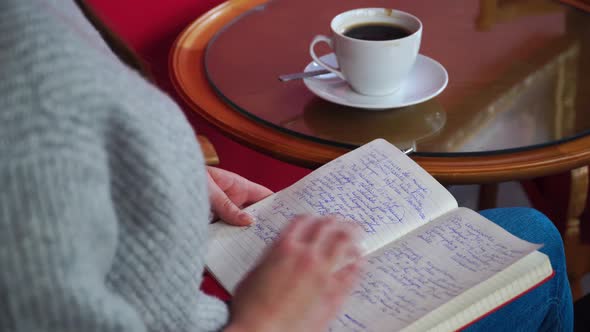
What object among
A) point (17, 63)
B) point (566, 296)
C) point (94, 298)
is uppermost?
point (17, 63)

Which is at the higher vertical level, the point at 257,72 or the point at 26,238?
the point at 26,238

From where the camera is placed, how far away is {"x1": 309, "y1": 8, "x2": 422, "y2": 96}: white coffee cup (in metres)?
0.80

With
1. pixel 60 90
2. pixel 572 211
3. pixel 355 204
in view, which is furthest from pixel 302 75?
pixel 572 211

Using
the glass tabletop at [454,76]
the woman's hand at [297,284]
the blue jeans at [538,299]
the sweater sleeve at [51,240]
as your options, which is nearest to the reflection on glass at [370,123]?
the glass tabletop at [454,76]

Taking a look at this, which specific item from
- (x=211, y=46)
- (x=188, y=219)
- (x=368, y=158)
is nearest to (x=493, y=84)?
(x=368, y=158)

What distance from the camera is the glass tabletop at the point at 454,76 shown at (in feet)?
2.56

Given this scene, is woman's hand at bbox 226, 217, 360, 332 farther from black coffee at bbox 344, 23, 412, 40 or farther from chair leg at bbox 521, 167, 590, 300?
chair leg at bbox 521, 167, 590, 300

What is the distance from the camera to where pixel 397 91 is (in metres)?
0.85

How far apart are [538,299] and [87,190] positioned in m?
0.52

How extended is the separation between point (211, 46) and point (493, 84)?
0.42 meters

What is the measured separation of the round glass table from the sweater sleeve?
41 cm

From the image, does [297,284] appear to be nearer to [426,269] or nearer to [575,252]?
[426,269]

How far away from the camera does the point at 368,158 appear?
0.72 meters

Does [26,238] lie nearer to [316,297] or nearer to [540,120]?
[316,297]
